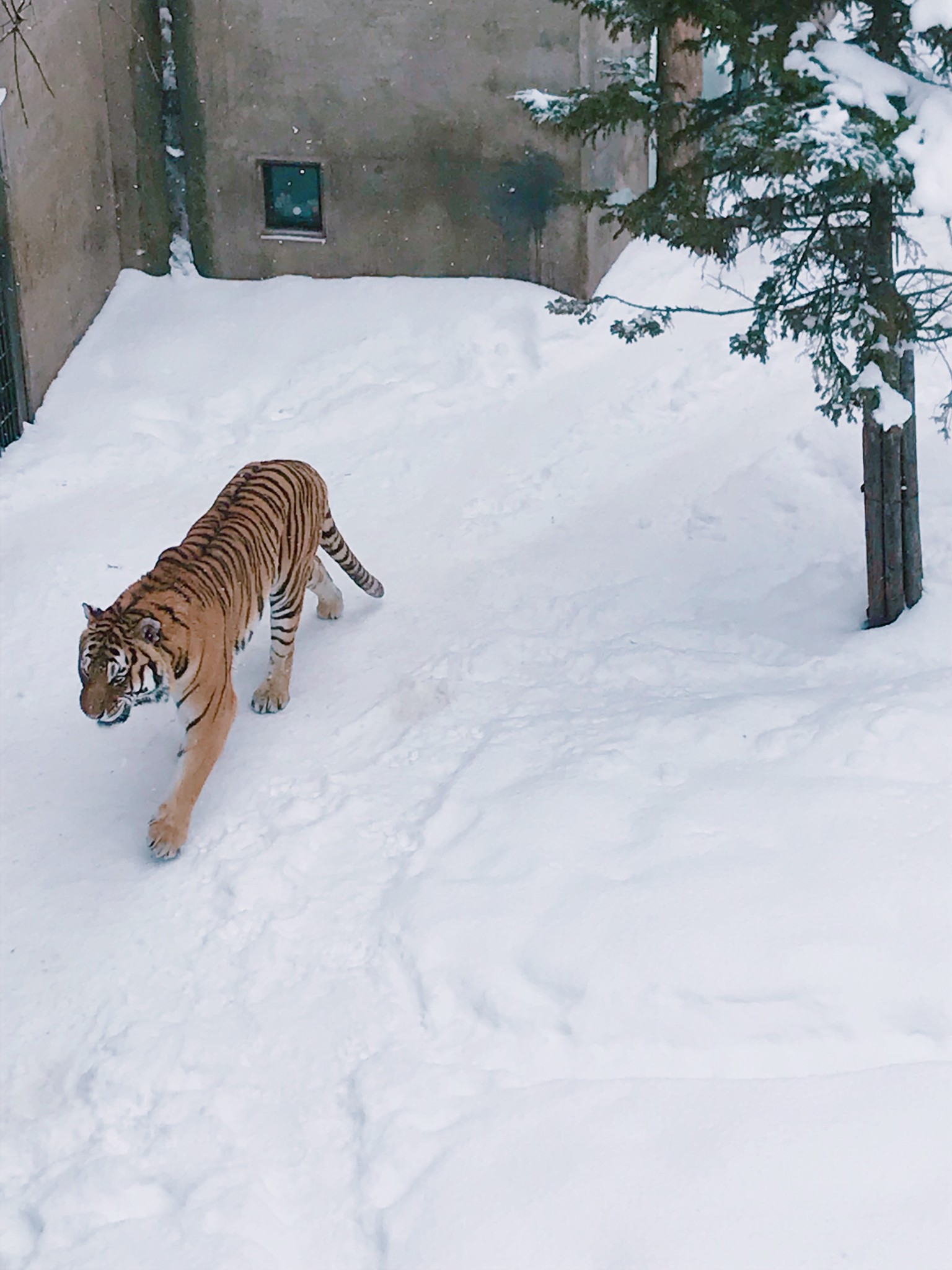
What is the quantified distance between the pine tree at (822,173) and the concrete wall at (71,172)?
4.14 m

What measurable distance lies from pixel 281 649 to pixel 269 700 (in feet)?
0.75

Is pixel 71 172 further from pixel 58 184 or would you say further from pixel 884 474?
pixel 884 474

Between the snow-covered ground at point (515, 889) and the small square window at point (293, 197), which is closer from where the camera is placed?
the snow-covered ground at point (515, 889)

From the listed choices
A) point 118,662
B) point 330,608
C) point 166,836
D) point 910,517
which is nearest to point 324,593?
point 330,608

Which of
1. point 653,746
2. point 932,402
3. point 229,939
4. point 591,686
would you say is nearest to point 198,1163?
point 229,939

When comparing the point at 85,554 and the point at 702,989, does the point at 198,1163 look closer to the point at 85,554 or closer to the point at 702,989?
the point at 702,989

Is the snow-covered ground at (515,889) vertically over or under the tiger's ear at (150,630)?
under

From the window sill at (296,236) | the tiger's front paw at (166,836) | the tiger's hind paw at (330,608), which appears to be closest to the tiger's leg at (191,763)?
the tiger's front paw at (166,836)

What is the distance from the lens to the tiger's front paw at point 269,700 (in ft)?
20.6

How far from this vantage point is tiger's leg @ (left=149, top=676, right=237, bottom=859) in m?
5.43

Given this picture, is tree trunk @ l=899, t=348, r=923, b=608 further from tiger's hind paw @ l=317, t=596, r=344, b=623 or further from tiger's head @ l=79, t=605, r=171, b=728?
tiger's head @ l=79, t=605, r=171, b=728

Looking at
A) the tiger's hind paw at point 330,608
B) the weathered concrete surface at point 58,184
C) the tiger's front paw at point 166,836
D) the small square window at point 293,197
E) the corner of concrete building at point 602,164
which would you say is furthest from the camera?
the small square window at point 293,197

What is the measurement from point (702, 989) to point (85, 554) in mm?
4457

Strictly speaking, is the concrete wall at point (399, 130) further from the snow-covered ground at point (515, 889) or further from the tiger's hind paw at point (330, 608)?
the tiger's hind paw at point (330, 608)
